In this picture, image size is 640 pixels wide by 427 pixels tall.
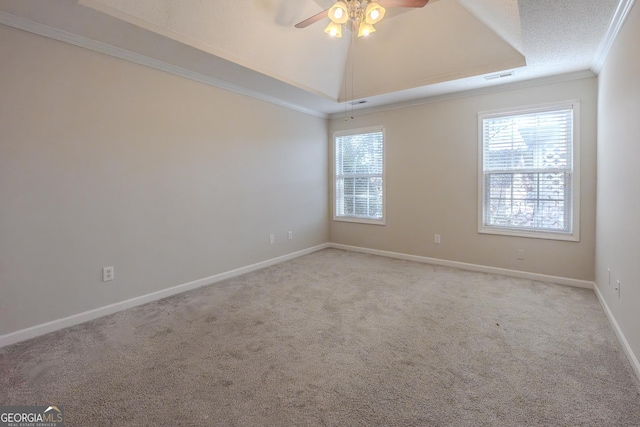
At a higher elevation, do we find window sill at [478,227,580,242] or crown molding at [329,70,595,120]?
crown molding at [329,70,595,120]

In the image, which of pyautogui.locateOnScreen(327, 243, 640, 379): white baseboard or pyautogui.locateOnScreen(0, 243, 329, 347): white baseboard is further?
pyautogui.locateOnScreen(0, 243, 329, 347): white baseboard

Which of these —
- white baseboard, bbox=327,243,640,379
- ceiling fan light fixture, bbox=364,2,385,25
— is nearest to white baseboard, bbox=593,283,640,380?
white baseboard, bbox=327,243,640,379

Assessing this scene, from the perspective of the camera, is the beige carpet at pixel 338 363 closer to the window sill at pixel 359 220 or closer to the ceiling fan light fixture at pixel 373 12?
the window sill at pixel 359 220

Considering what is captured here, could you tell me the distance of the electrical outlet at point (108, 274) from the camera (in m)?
2.80

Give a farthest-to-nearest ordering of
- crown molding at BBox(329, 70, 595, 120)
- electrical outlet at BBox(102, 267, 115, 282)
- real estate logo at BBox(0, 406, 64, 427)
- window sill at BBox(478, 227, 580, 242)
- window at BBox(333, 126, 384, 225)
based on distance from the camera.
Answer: window at BBox(333, 126, 384, 225)
window sill at BBox(478, 227, 580, 242)
crown molding at BBox(329, 70, 595, 120)
electrical outlet at BBox(102, 267, 115, 282)
real estate logo at BBox(0, 406, 64, 427)

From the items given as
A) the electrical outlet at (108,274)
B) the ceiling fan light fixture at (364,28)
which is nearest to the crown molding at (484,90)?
the ceiling fan light fixture at (364,28)

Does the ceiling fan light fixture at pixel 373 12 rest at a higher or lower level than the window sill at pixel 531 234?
higher

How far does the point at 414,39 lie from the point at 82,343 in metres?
4.38

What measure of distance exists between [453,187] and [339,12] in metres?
2.82

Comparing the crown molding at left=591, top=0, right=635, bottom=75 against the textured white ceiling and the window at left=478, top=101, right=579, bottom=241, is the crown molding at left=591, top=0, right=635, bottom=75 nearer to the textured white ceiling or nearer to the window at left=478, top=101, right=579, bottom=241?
the textured white ceiling

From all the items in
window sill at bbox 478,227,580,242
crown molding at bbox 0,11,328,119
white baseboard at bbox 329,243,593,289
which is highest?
crown molding at bbox 0,11,328,119

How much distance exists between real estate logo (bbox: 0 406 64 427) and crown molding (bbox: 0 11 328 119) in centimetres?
258

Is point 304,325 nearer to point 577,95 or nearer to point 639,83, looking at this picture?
point 639,83

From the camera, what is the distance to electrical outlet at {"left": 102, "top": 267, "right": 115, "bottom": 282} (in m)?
2.80
